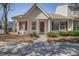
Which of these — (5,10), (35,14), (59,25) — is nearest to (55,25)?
(59,25)

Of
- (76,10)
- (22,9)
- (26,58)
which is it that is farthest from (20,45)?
(76,10)

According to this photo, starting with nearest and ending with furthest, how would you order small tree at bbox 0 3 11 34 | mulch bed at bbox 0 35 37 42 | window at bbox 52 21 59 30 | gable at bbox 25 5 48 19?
small tree at bbox 0 3 11 34, mulch bed at bbox 0 35 37 42, window at bbox 52 21 59 30, gable at bbox 25 5 48 19

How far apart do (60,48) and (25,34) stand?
1.73 m

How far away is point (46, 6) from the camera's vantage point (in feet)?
31.1

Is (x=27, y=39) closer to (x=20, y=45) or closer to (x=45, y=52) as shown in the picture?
(x=20, y=45)

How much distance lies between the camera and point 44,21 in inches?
408

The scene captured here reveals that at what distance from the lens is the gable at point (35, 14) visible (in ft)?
33.2

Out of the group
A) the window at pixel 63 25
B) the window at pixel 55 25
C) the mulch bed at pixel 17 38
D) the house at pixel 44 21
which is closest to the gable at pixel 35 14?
the house at pixel 44 21

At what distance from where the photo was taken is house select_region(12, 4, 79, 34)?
31.3 ft

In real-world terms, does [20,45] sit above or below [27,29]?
below

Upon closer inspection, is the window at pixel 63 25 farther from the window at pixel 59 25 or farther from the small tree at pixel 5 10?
the small tree at pixel 5 10

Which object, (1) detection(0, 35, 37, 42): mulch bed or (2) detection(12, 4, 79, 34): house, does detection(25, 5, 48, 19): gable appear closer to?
(2) detection(12, 4, 79, 34): house

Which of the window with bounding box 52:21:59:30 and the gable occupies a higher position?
the gable

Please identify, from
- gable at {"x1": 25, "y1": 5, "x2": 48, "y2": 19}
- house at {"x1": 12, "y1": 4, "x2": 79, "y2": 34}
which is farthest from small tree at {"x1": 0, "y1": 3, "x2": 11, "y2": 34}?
gable at {"x1": 25, "y1": 5, "x2": 48, "y2": 19}
